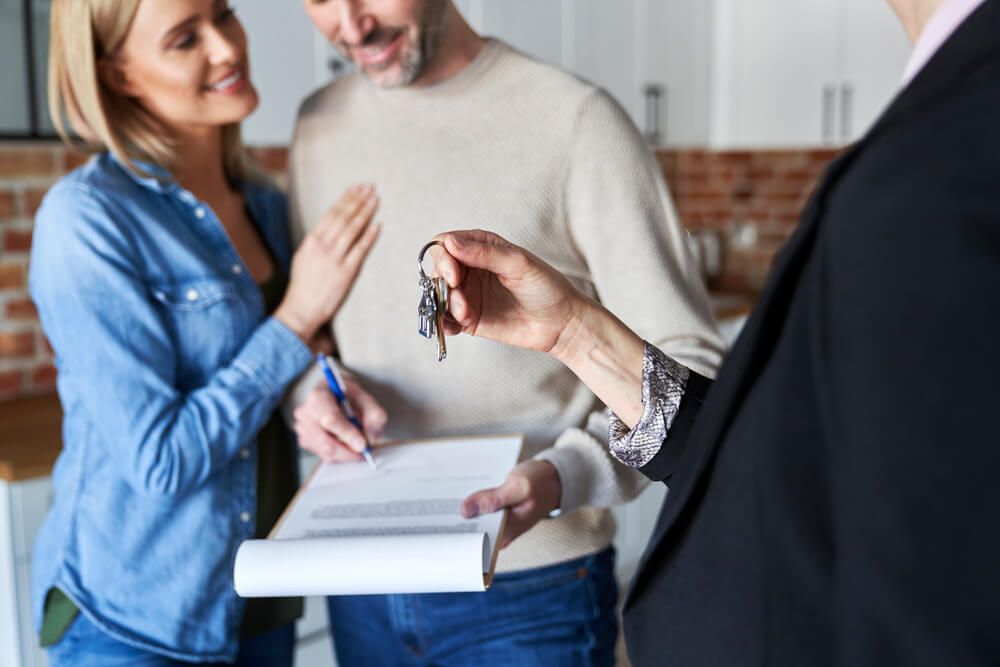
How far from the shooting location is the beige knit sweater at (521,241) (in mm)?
1021

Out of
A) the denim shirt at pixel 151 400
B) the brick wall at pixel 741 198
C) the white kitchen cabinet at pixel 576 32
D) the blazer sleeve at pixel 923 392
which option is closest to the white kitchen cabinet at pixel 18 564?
the denim shirt at pixel 151 400

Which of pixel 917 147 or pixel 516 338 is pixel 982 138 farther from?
pixel 516 338

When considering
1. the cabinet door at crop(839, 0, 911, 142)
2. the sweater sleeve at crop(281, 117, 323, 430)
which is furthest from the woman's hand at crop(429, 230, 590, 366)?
the cabinet door at crop(839, 0, 911, 142)

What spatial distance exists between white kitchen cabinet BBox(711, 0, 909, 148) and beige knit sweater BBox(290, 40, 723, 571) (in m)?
2.62

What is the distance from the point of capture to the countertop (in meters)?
1.65

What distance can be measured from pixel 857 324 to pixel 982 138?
0.32ft

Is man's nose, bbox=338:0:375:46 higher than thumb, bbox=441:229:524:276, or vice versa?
man's nose, bbox=338:0:375:46

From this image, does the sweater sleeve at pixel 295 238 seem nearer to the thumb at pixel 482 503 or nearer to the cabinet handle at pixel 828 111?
the thumb at pixel 482 503

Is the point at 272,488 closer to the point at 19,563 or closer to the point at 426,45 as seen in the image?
the point at 426,45

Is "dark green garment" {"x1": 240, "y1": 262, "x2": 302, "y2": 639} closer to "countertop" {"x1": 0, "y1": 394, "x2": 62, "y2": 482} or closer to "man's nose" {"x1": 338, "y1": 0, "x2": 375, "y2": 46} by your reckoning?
"man's nose" {"x1": 338, "y1": 0, "x2": 375, "y2": 46}

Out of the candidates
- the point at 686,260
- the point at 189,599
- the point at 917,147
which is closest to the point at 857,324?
the point at 917,147

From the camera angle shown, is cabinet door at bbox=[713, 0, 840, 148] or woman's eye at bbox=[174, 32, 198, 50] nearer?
woman's eye at bbox=[174, 32, 198, 50]

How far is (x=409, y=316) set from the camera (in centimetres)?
110

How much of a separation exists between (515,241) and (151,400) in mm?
448
